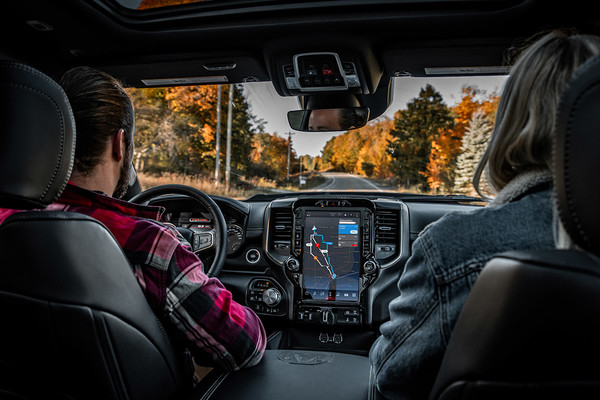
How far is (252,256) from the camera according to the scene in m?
3.61

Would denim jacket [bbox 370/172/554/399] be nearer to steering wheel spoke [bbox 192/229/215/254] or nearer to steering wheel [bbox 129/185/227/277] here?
steering wheel [bbox 129/185/227/277]

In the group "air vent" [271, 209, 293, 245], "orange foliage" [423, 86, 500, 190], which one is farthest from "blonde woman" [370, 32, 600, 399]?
"orange foliage" [423, 86, 500, 190]

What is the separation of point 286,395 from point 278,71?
2266 mm

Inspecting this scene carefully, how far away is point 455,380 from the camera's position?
3.10ft

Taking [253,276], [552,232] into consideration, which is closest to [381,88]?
[253,276]

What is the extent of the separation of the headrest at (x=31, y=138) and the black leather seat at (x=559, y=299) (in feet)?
3.83

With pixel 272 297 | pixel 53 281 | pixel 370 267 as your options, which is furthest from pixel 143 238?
pixel 370 267

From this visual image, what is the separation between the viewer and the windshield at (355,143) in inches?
151

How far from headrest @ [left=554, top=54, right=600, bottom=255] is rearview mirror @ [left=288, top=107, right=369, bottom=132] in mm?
2629

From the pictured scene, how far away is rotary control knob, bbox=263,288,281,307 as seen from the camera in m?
3.36

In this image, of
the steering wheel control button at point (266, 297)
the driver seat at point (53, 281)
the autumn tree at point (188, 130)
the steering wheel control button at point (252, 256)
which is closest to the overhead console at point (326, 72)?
the steering wheel control button at point (252, 256)

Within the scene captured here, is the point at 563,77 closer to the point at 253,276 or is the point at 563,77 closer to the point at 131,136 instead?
the point at 131,136

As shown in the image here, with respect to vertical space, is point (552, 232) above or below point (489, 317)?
above

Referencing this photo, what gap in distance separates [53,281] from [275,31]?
2153 millimetres
